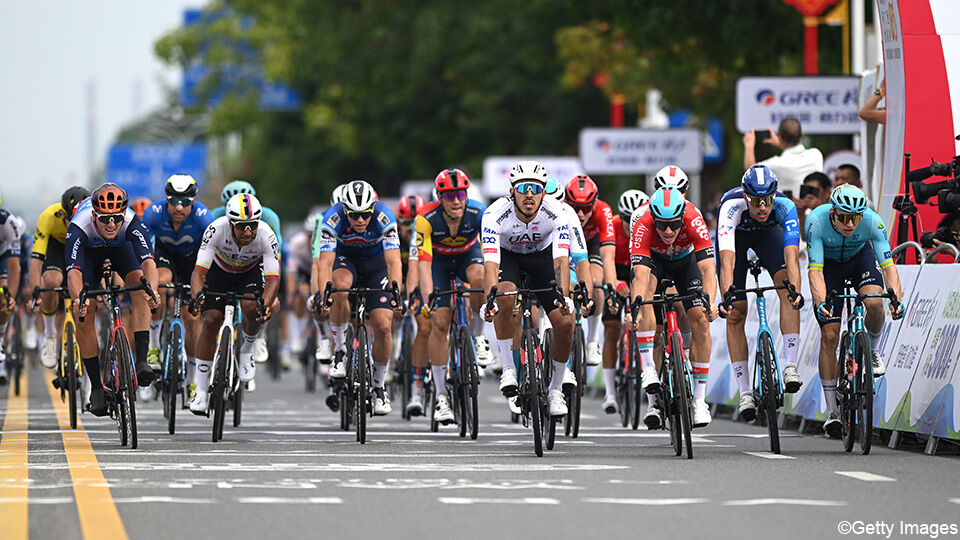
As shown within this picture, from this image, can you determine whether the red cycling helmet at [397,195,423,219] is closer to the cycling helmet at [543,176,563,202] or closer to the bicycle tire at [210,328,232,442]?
the cycling helmet at [543,176,563,202]

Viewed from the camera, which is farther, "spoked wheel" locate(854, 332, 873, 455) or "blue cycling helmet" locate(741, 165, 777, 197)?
"blue cycling helmet" locate(741, 165, 777, 197)

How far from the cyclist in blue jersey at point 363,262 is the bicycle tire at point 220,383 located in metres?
0.80

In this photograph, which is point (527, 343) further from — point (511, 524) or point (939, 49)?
point (939, 49)

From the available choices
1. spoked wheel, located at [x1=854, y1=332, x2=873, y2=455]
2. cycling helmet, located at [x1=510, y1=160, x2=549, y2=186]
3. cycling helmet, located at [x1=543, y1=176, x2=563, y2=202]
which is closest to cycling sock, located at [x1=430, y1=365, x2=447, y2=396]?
cycling helmet, located at [x1=543, y1=176, x2=563, y2=202]

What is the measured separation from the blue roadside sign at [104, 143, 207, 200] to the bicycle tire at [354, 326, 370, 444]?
218 feet

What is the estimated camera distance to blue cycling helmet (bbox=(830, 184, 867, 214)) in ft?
46.6

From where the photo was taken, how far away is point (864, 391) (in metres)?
13.6

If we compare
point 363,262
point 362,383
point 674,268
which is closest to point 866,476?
point 674,268

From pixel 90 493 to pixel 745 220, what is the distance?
5.88m

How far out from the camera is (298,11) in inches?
2114

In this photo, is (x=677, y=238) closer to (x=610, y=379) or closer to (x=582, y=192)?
(x=582, y=192)

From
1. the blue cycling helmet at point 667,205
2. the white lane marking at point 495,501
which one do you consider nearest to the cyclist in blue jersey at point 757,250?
the blue cycling helmet at point 667,205

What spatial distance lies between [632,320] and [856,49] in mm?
10819

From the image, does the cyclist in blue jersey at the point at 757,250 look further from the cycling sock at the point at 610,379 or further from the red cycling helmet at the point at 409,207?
the red cycling helmet at the point at 409,207
